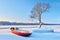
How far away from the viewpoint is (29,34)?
421 inches

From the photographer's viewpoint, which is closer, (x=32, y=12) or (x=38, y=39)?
(x=38, y=39)

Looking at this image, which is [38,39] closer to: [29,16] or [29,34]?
[29,34]

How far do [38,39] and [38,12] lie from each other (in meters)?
10.2

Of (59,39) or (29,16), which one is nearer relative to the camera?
(59,39)

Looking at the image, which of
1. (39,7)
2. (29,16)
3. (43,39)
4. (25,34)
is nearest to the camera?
(43,39)

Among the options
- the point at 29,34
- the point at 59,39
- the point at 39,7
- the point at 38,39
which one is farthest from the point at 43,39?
the point at 39,7

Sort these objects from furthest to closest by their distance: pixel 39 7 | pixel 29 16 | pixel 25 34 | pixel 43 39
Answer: pixel 29 16 < pixel 39 7 < pixel 25 34 < pixel 43 39

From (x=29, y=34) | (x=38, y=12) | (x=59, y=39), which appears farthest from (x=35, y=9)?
(x=59, y=39)

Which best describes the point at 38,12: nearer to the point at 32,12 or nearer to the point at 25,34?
the point at 32,12

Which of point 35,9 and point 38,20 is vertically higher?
point 35,9

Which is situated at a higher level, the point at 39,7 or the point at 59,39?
the point at 39,7

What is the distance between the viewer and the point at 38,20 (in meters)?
19.5

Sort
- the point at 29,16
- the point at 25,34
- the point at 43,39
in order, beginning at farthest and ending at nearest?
the point at 29,16
the point at 25,34
the point at 43,39

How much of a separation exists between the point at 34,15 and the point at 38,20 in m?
0.82
